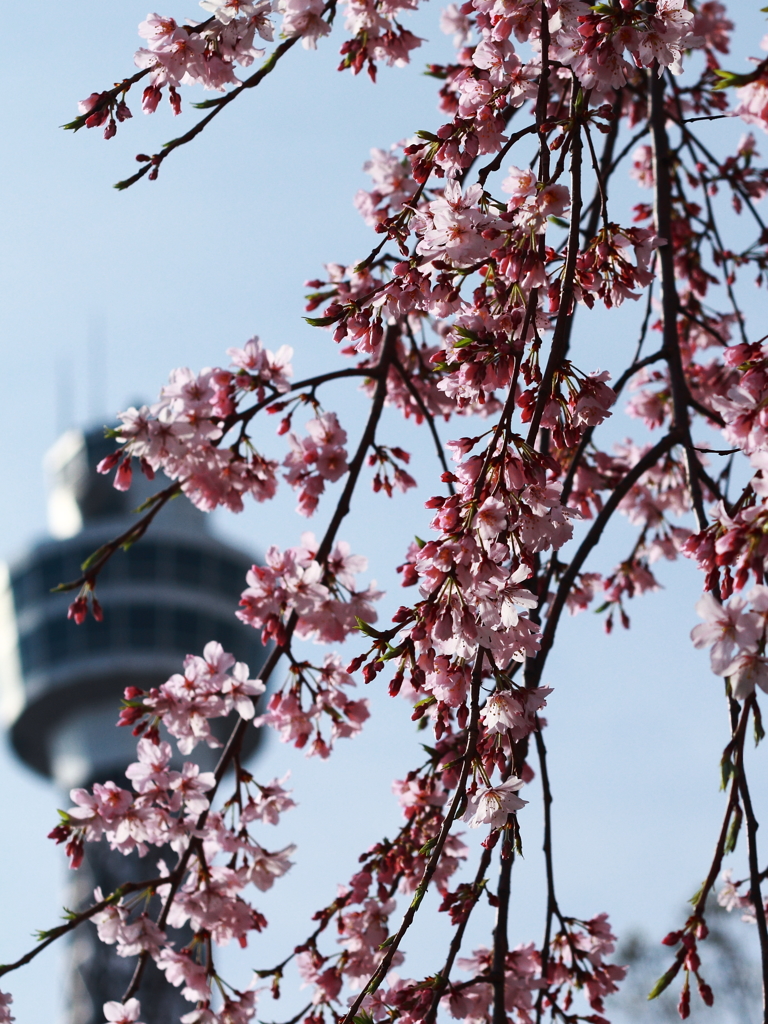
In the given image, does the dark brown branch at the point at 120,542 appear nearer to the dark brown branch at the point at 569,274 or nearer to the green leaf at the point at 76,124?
the green leaf at the point at 76,124

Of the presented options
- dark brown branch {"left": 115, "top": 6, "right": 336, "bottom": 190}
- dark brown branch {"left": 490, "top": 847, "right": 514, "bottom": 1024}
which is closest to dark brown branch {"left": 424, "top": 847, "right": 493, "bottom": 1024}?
dark brown branch {"left": 490, "top": 847, "right": 514, "bottom": 1024}

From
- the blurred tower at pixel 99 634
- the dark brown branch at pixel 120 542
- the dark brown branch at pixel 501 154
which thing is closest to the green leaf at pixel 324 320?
the dark brown branch at pixel 501 154

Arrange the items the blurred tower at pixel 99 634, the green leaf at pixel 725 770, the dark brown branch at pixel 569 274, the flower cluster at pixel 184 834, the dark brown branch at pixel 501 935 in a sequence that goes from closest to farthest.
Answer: the dark brown branch at pixel 569 274 → the green leaf at pixel 725 770 → the dark brown branch at pixel 501 935 → the flower cluster at pixel 184 834 → the blurred tower at pixel 99 634

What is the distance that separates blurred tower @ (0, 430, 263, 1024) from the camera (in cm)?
4200

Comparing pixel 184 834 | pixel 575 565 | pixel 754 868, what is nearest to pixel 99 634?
pixel 184 834

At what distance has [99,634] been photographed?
147 ft

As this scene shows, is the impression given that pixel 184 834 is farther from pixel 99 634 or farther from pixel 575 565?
pixel 99 634

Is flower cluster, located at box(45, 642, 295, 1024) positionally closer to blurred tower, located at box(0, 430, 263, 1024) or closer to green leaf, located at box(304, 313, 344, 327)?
green leaf, located at box(304, 313, 344, 327)

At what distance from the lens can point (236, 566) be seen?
4591 cm

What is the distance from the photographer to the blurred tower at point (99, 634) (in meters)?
42.0

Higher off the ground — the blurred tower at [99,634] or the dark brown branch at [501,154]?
the blurred tower at [99,634]

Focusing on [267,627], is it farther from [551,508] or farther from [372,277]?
[551,508]

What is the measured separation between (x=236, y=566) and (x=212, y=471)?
4229 cm

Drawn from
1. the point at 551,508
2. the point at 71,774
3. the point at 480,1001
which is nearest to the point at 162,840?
the point at 480,1001
